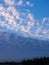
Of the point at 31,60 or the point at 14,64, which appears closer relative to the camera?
the point at 14,64

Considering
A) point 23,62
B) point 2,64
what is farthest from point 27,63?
point 2,64

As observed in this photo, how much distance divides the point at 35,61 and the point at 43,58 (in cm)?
675

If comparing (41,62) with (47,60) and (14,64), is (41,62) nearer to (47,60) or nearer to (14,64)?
(47,60)

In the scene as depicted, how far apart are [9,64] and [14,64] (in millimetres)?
2438

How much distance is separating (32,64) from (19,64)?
5.82m

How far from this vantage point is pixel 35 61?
146 meters

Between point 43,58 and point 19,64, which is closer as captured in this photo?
point 19,64

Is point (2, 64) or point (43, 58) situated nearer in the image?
point (2, 64)

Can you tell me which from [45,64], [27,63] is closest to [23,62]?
[27,63]

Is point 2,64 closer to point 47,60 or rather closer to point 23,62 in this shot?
point 23,62

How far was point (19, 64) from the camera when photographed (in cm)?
14025

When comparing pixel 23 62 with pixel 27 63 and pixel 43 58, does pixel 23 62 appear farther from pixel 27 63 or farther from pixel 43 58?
pixel 43 58

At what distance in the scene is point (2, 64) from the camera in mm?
140750

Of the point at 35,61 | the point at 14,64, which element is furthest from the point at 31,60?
the point at 14,64
